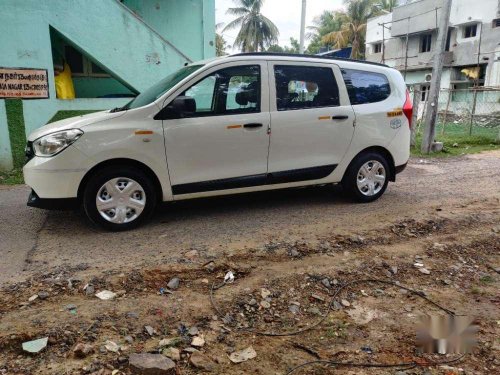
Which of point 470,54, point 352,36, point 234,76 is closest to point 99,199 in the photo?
point 234,76

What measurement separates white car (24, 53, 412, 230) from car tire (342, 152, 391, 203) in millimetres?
14

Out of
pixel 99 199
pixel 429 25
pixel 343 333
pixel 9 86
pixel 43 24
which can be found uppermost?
pixel 429 25

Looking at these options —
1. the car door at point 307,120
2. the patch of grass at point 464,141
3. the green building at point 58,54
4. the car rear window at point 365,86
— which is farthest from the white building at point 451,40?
the car door at point 307,120

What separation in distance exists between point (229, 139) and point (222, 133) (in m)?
0.11

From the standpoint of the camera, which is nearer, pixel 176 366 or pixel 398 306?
pixel 176 366

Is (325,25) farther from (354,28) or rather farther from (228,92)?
(228,92)

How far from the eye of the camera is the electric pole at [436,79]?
941cm

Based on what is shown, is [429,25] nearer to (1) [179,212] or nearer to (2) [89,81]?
(2) [89,81]

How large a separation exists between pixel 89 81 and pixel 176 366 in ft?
29.2

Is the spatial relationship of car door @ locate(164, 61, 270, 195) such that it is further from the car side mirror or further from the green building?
the green building

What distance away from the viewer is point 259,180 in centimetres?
504

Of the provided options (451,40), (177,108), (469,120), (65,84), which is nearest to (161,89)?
(177,108)

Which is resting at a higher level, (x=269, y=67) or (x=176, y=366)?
(x=269, y=67)

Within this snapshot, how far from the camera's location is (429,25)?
86.3ft
